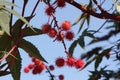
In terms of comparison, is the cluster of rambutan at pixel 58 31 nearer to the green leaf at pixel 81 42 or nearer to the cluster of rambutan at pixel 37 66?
the cluster of rambutan at pixel 37 66

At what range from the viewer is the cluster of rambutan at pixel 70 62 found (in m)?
1.27

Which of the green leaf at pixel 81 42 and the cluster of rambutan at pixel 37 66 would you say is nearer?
the cluster of rambutan at pixel 37 66

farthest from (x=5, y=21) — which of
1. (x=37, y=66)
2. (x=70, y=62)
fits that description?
(x=37, y=66)

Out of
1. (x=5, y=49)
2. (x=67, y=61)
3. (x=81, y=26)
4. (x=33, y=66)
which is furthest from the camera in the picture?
(x=81, y=26)

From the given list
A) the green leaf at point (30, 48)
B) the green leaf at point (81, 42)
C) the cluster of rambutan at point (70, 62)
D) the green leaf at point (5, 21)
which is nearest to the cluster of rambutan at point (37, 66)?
the cluster of rambutan at point (70, 62)

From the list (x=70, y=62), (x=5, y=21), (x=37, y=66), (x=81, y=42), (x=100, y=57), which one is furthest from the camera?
(x=81, y=42)

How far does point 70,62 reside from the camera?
50.1 inches

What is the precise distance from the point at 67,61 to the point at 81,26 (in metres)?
0.58

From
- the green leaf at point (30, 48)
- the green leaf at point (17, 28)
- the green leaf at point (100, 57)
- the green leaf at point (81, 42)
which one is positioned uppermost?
the green leaf at point (81, 42)

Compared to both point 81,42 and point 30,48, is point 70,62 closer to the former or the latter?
point 30,48

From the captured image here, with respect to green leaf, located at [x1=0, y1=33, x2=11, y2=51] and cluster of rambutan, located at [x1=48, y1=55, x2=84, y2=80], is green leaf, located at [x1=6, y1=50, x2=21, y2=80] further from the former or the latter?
cluster of rambutan, located at [x1=48, y1=55, x2=84, y2=80]

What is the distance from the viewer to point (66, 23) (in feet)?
4.29

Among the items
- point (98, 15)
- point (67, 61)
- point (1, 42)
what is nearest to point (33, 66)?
point (67, 61)

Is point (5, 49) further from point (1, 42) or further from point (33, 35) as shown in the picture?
point (33, 35)
